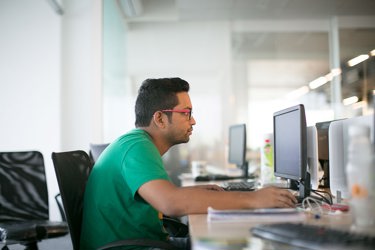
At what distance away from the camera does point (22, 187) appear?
3.12m

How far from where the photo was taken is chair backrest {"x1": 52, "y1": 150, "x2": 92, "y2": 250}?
167cm

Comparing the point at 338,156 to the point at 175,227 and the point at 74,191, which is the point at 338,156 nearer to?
the point at 175,227

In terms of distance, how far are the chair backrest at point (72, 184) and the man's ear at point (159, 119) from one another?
40cm

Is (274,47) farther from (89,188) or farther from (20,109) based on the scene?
(89,188)

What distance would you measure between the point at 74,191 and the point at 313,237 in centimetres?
108

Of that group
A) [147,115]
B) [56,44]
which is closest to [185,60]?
[56,44]

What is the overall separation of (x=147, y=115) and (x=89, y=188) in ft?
1.33

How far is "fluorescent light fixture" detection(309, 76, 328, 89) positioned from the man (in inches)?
169

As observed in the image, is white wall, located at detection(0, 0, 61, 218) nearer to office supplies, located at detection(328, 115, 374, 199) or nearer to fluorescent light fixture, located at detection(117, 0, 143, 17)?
fluorescent light fixture, located at detection(117, 0, 143, 17)

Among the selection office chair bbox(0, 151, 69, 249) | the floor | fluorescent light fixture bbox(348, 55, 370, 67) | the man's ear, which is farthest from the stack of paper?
fluorescent light fixture bbox(348, 55, 370, 67)

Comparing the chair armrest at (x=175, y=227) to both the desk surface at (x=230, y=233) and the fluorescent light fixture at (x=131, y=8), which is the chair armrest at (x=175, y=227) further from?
the fluorescent light fixture at (x=131, y=8)

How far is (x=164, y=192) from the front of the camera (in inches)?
59.8

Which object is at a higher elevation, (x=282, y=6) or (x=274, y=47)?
(x=282, y=6)

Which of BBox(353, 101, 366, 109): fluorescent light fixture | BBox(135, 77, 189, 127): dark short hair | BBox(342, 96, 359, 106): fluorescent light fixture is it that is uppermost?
BBox(342, 96, 359, 106): fluorescent light fixture
